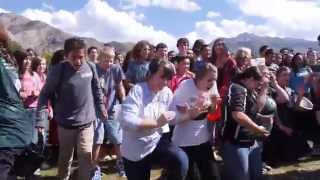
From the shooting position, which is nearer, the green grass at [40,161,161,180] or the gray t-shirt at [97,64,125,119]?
the green grass at [40,161,161,180]

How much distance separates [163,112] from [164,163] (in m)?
0.50

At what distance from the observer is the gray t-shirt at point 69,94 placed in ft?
21.2

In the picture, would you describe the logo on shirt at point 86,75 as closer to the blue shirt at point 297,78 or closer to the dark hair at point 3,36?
the dark hair at point 3,36

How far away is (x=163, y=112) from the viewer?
5457 millimetres

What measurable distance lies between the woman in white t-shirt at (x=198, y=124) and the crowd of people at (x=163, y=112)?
11 mm

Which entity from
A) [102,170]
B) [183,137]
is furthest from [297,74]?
[183,137]

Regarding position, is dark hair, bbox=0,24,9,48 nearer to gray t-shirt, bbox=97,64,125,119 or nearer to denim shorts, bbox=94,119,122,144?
denim shorts, bbox=94,119,122,144

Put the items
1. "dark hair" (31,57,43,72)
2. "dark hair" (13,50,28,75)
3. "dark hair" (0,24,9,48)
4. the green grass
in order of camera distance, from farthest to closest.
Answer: "dark hair" (31,57,43,72)
"dark hair" (13,50,28,75)
the green grass
"dark hair" (0,24,9,48)

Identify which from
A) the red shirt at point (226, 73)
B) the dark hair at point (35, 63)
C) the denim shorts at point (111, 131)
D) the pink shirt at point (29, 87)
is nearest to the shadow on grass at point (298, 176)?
the red shirt at point (226, 73)

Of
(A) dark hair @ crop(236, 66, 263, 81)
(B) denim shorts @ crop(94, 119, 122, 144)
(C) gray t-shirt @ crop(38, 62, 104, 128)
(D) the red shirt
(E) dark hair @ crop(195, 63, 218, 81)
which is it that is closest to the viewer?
(E) dark hair @ crop(195, 63, 218, 81)

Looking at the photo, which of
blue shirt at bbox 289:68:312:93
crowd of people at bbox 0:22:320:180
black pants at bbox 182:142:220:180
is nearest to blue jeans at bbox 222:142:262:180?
crowd of people at bbox 0:22:320:180

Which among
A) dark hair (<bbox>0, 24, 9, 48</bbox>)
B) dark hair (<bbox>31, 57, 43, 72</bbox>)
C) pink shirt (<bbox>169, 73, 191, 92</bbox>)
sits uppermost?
dark hair (<bbox>0, 24, 9, 48</bbox>)

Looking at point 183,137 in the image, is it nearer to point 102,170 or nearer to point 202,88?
point 202,88

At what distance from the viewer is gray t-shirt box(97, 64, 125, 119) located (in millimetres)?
7941
